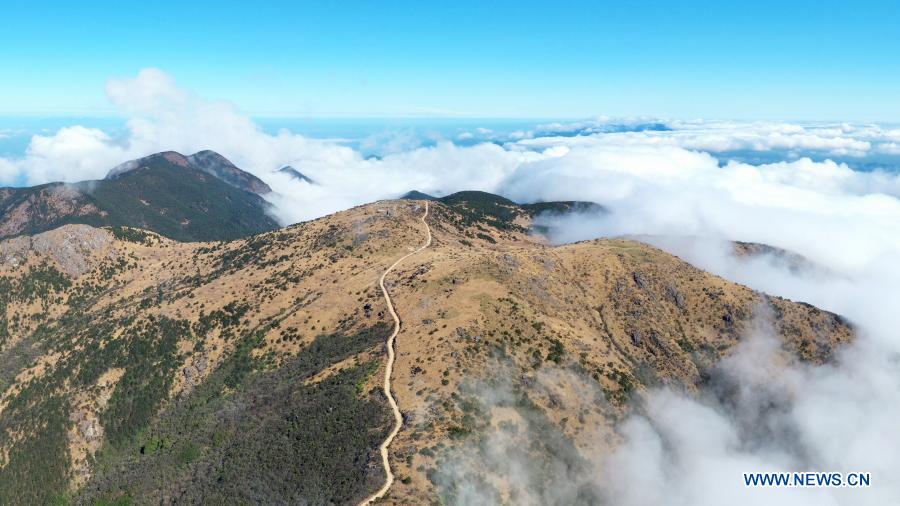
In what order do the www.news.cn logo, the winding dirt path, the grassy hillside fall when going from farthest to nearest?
the www.news.cn logo < the grassy hillside < the winding dirt path

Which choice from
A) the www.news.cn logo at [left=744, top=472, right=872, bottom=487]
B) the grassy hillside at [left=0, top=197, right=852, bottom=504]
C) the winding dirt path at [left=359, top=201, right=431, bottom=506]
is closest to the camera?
the winding dirt path at [left=359, top=201, right=431, bottom=506]

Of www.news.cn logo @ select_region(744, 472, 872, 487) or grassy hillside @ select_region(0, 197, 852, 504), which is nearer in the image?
grassy hillside @ select_region(0, 197, 852, 504)

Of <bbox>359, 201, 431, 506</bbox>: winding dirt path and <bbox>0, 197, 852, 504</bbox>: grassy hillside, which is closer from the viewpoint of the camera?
<bbox>359, 201, 431, 506</bbox>: winding dirt path

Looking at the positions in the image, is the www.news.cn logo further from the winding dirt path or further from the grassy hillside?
A: the winding dirt path

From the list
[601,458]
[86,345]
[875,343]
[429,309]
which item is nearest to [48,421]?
[86,345]

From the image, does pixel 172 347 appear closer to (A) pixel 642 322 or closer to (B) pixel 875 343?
(A) pixel 642 322

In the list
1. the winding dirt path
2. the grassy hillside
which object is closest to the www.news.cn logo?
the grassy hillside

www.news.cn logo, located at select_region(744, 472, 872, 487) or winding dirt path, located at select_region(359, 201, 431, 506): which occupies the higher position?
winding dirt path, located at select_region(359, 201, 431, 506)

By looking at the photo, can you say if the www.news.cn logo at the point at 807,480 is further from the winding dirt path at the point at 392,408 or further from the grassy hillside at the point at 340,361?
the winding dirt path at the point at 392,408

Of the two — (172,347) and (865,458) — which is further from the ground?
(172,347)
